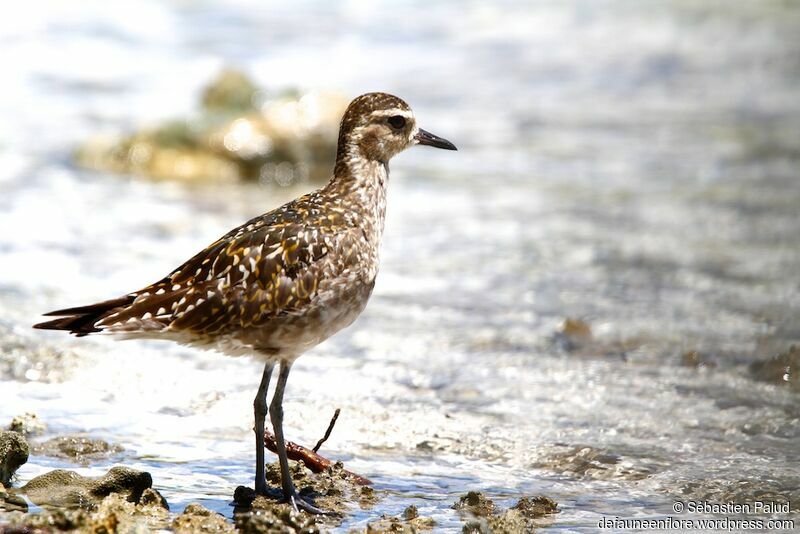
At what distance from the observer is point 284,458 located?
6.26m

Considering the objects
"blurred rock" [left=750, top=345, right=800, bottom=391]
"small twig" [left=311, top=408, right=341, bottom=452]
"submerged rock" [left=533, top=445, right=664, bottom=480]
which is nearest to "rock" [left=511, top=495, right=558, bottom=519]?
"submerged rock" [left=533, top=445, right=664, bottom=480]

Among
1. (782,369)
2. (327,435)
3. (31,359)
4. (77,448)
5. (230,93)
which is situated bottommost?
(77,448)

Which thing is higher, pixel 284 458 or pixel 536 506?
pixel 284 458

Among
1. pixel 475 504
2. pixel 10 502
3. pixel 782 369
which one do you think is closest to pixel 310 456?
pixel 475 504

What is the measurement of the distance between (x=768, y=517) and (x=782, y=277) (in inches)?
204

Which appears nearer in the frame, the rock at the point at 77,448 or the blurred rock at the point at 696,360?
the rock at the point at 77,448

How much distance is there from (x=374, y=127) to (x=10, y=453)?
259 centimetres

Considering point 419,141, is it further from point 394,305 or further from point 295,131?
point 295,131

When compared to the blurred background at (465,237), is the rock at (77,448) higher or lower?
lower

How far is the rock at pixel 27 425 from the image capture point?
6.86 meters

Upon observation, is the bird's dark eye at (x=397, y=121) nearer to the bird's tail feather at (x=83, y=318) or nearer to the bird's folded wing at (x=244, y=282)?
the bird's folded wing at (x=244, y=282)

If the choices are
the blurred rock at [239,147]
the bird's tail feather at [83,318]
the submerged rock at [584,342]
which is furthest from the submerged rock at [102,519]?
the blurred rock at [239,147]

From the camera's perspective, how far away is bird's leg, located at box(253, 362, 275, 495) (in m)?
6.25

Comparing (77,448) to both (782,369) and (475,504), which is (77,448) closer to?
(475,504)
